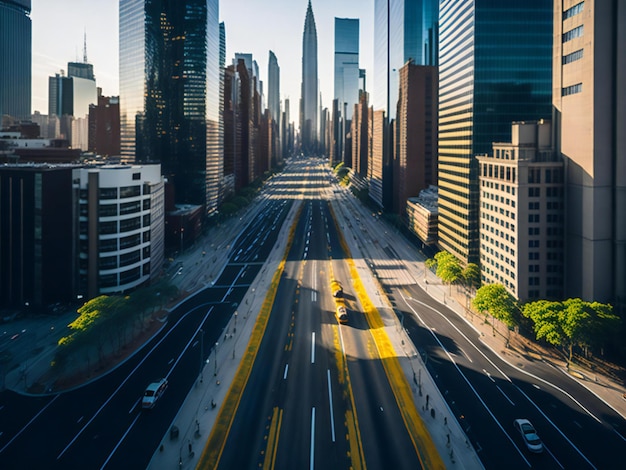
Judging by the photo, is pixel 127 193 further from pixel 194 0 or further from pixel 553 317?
pixel 194 0

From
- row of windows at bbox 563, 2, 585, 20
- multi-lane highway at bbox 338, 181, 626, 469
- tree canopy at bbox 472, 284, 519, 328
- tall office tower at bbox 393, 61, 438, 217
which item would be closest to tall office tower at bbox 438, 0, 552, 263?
row of windows at bbox 563, 2, 585, 20

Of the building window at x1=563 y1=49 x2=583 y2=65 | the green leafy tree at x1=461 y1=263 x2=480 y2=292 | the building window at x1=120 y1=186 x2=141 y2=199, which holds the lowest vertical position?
the green leafy tree at x1=461 y1=263 x2=480 y2=292

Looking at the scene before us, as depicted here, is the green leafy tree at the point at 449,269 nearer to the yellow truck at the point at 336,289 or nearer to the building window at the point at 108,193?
the yellow truck at the point at 336,289

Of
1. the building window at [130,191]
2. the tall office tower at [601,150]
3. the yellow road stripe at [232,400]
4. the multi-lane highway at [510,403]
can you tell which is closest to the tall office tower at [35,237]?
the building window at [130,191]

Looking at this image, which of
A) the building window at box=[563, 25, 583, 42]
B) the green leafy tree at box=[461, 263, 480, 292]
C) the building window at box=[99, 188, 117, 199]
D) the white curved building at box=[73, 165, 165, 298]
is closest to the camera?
the building window at box=[563, 25, 583, 42]

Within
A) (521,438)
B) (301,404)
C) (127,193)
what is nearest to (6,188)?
(127,193)

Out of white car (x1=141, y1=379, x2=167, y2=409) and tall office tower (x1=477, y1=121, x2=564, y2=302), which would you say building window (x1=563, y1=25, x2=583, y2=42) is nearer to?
tall office tower (x1=477, y1=121, x2=564, y2=302)

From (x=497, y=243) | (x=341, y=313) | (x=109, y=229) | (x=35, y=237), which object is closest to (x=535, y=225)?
(x=497, y=243)
